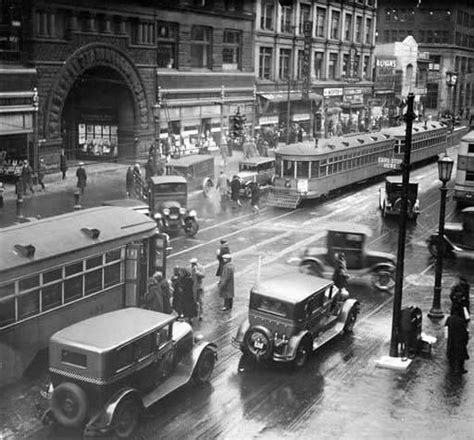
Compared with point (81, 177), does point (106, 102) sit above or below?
above

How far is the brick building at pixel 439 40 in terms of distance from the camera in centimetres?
6106

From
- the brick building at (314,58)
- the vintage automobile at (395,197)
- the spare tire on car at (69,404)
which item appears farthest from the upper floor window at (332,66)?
the spare tire on car at (69,404)

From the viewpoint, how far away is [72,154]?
44.8m

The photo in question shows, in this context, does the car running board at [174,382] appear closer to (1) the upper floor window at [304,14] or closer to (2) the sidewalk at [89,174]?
(2) the sidewalk at [89,174]

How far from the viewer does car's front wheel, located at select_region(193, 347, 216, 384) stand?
13426 millimetres

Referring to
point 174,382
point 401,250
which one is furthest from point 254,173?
point 174,382

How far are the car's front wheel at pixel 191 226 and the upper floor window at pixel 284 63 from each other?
35.4 meters

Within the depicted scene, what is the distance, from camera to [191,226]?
1062 inches

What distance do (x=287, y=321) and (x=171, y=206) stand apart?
44.5 feet

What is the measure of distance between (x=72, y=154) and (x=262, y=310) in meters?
32.0

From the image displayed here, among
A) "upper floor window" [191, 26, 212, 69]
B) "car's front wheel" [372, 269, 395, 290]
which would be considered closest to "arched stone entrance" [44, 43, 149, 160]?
"upper floor window" [191, 26, 212, 69]

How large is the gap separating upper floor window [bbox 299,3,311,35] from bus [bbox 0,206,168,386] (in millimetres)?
44606

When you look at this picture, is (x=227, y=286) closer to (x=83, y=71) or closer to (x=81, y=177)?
(x=81, y=177)

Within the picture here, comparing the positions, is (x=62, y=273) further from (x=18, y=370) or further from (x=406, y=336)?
(x=406, y=336)
